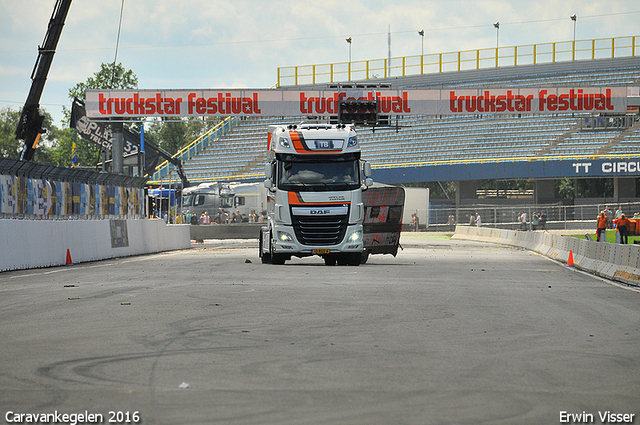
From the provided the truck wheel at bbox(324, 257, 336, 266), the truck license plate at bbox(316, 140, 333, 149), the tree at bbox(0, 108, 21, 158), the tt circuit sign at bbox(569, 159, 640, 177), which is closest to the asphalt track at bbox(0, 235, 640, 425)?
the truck license plate at bbox(316, 140, 333, 149)

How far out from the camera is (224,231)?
165 feet

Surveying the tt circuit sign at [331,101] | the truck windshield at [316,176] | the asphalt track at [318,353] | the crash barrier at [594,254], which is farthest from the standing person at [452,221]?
the asphalt track at [318,353]

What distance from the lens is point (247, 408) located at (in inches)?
210

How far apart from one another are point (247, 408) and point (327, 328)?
3.81m

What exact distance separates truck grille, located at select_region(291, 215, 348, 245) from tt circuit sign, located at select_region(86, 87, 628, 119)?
1931cm

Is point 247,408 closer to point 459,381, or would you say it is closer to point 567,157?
point 459,381

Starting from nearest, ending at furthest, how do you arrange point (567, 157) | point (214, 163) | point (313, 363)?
1. point (313, 363)
2. point (567, 157)
3. point (214, 163)

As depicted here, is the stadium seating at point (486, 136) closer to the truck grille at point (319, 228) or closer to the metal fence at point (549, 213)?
the metal fence at point (549, 213)

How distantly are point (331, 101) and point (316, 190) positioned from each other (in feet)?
65.3

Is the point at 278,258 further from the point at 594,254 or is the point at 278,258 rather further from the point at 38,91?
the point at 38,91

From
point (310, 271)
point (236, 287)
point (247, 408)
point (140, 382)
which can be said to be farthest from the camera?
point (310, 271)

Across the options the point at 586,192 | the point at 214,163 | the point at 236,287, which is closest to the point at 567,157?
the point at 586,192

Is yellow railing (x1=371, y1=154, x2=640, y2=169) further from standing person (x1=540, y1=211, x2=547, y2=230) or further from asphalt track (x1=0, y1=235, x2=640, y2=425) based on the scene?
asphalt track (x1=0, y1=235, x2=640, y2=425)

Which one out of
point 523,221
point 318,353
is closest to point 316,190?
point 318,353
